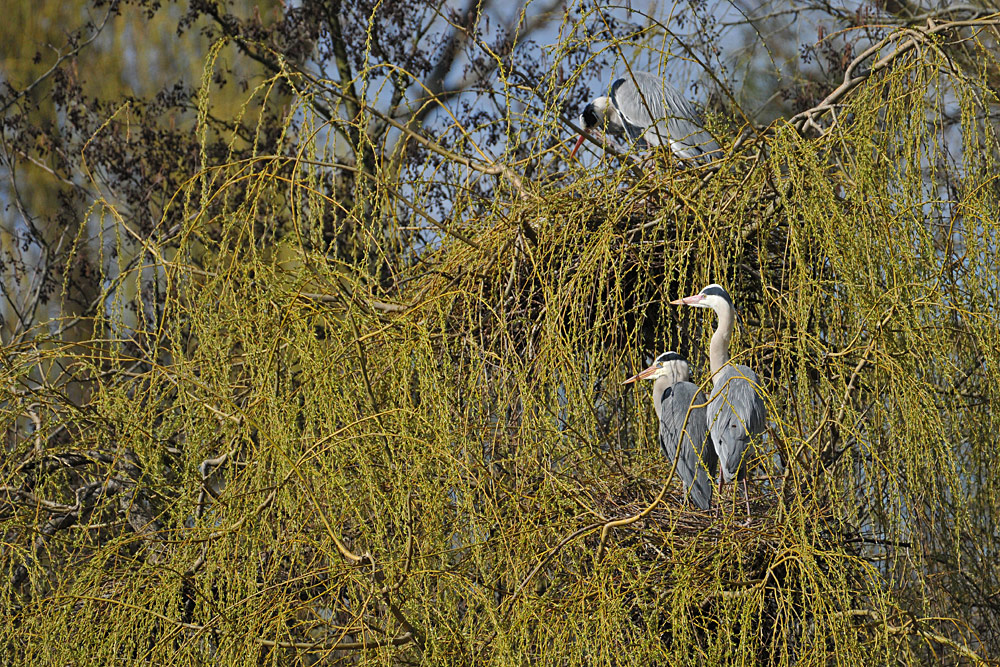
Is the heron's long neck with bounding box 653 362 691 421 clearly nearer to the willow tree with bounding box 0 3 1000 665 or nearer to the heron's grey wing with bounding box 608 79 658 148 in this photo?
the willow tree with bounding box 0 3 1000 665

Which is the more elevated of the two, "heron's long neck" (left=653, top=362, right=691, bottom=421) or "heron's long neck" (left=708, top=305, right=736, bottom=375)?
"heron's long neck" (left=708, top=305, right=736, bottom=375)

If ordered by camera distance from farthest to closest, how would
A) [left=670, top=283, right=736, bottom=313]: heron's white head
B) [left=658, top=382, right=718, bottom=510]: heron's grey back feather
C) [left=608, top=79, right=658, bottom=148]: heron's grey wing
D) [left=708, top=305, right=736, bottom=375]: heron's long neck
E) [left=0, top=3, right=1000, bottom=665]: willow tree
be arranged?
[left=608, top=79, right=658, bottom=148]: heron's grey wing < [left=658, top=382, right=718, bottom=510]: heron's grey back feather < [left=708, top=305, right=736, bottom=375]: heron's long neck < [left=670, top=283, right=736, bottom=313]: heron's white head < [left=0, top=3, right=1000, bottom=665]: willow tree

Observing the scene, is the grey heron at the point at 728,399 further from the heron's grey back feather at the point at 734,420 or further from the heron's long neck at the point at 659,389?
the heron's long neck at the point at 659,389

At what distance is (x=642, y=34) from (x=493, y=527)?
1029mm

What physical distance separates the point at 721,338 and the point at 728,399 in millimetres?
183

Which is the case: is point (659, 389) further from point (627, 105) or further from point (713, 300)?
point (627, 105)

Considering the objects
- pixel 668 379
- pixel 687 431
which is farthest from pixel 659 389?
pixel 687 431

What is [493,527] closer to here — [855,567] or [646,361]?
[855,567]

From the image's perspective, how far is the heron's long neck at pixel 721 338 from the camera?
9.29ft

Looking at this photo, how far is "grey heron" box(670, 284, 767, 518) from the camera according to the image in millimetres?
2752

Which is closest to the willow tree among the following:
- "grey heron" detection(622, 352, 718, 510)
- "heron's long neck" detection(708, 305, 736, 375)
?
"heron's long neck" detection(708, 305, 736, 375)

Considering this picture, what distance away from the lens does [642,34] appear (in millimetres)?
2207

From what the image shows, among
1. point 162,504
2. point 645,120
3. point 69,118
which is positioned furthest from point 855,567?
point 69,118

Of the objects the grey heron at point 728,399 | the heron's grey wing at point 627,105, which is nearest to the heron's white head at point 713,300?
the grey heron at point 728,399
